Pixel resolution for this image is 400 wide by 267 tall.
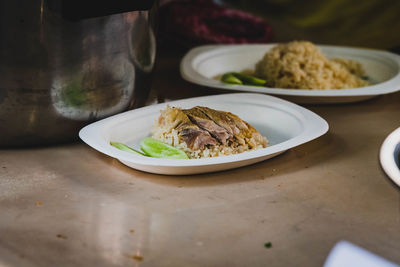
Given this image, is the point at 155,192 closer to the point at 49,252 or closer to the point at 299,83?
the point at 49,252

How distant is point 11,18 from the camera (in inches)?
36.1

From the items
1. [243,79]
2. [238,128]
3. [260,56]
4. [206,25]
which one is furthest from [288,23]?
[238,128]

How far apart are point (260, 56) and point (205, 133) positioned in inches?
31.8

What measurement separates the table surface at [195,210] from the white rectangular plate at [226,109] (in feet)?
0.12

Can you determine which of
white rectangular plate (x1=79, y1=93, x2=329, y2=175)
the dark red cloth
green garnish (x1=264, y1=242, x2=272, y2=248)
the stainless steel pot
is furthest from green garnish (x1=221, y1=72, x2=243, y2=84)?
green garnish (x1=264, y1=242, x2=272, y2=248)

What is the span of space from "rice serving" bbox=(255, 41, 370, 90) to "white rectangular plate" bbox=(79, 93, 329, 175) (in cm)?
23

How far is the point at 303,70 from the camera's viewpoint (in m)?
1.44

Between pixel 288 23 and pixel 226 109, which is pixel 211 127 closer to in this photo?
pixel 226 109

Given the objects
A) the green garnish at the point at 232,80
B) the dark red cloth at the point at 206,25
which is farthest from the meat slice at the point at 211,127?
the dark red cloth at the point at 206,25

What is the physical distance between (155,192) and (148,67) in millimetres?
396

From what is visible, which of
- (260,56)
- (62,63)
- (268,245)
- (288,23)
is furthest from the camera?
(288,23)

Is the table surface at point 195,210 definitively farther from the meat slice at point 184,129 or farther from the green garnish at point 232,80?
the green garnish at point 232,80

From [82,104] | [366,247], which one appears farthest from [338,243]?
[82,104]

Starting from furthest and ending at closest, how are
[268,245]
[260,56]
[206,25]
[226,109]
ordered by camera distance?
→ [206,25] → [260,56] → [226,109] → [268,245]
